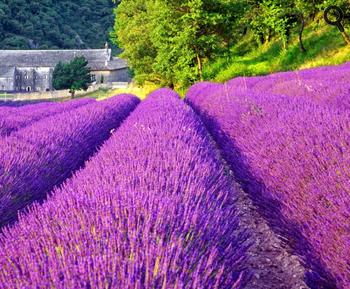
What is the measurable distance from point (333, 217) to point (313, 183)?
417 millimetres

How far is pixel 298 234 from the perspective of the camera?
2.50 metres

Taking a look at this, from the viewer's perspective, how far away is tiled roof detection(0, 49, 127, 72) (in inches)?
2267

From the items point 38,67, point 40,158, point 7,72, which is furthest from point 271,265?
point 7,72

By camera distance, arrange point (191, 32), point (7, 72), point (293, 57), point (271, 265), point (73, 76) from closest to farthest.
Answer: point (271, 265) < point (293, 57) < point (191, 32) < point (73, 76) < point (7, 72)

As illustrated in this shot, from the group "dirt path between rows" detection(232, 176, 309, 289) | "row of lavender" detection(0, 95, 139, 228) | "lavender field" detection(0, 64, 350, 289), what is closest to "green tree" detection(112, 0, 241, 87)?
"row of lavender" detection(0, 95, 139, 228)

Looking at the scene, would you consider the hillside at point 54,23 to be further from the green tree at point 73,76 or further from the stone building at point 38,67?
the green tree at point 73,76

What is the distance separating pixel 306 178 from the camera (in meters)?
2.51

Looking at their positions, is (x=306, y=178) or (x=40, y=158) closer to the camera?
(x=306, y=178)

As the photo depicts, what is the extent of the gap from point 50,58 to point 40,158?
2255 inches

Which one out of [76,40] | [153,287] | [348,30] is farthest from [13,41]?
[153,287]

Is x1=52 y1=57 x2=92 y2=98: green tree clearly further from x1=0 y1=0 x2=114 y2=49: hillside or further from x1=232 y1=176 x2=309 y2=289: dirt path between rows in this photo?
x1=232 y1=176 x2=309 y2=289: dirt path between rows

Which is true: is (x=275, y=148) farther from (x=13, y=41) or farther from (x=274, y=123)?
(x=13, y=41)

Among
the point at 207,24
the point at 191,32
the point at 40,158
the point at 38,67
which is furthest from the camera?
the point at 38,67

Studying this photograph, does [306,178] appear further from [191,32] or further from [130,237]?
[191,32]
